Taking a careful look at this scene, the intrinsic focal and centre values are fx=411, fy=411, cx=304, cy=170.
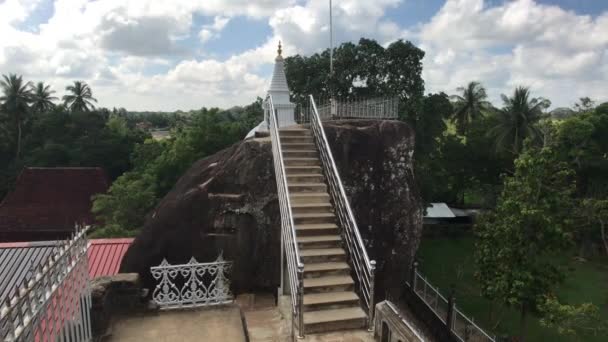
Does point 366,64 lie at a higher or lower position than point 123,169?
higher

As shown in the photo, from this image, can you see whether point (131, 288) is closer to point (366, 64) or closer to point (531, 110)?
point (366, 64)

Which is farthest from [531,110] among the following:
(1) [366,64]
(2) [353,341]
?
(2) [353,341]

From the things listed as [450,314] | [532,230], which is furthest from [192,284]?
[450,314]

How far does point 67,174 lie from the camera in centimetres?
2106

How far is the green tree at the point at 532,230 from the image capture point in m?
10.0

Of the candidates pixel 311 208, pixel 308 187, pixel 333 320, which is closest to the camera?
pixel 333 320

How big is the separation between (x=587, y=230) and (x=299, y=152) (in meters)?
17.4

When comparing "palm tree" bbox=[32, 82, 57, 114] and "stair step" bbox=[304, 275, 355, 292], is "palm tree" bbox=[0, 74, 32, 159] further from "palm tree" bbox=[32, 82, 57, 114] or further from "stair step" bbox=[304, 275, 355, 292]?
"stair step" bbox=[304, 275, 355, 292]

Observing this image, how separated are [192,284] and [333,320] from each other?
273cm

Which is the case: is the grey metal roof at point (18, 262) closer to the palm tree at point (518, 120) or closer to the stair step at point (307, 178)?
the stair step at point (307, 178)

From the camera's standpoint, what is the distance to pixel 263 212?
8.02 m

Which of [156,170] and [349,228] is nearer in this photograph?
[349,228]

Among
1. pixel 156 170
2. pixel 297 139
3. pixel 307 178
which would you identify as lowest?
pixel 156 170

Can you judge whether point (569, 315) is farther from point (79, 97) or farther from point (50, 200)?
point (79, 97)
